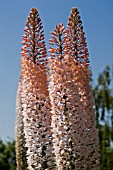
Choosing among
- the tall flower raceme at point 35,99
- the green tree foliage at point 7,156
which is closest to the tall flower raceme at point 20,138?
the tall flower raceme at point 35,99

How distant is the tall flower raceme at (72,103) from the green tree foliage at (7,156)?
31030 mm

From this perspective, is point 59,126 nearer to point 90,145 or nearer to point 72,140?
point 72,140

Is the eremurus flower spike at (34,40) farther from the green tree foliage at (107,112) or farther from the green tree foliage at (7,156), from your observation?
the green tree foliage at (7,156)

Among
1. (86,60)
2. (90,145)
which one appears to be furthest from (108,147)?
(86,60)

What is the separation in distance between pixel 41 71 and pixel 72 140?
2021 mm

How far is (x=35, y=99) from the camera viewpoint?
11984mm

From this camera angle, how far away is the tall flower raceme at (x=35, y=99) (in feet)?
38.3

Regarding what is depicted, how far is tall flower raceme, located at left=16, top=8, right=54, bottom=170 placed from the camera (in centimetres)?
1168

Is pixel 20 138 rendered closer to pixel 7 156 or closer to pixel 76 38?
pixel 76 38

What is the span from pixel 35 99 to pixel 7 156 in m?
33.2

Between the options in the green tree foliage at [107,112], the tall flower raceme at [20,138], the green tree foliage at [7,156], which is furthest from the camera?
the green tree foliage at [7,156]

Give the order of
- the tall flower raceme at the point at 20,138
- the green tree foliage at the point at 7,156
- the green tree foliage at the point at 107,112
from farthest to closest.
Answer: the green tree foliage at the point at 7,156
the tall flower raceme at the point at 20,138
the green tree foliage at the point at 107,112

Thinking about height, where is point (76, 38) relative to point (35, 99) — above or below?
above

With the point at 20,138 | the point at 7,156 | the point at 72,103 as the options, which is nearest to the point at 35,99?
the point at 72,103
